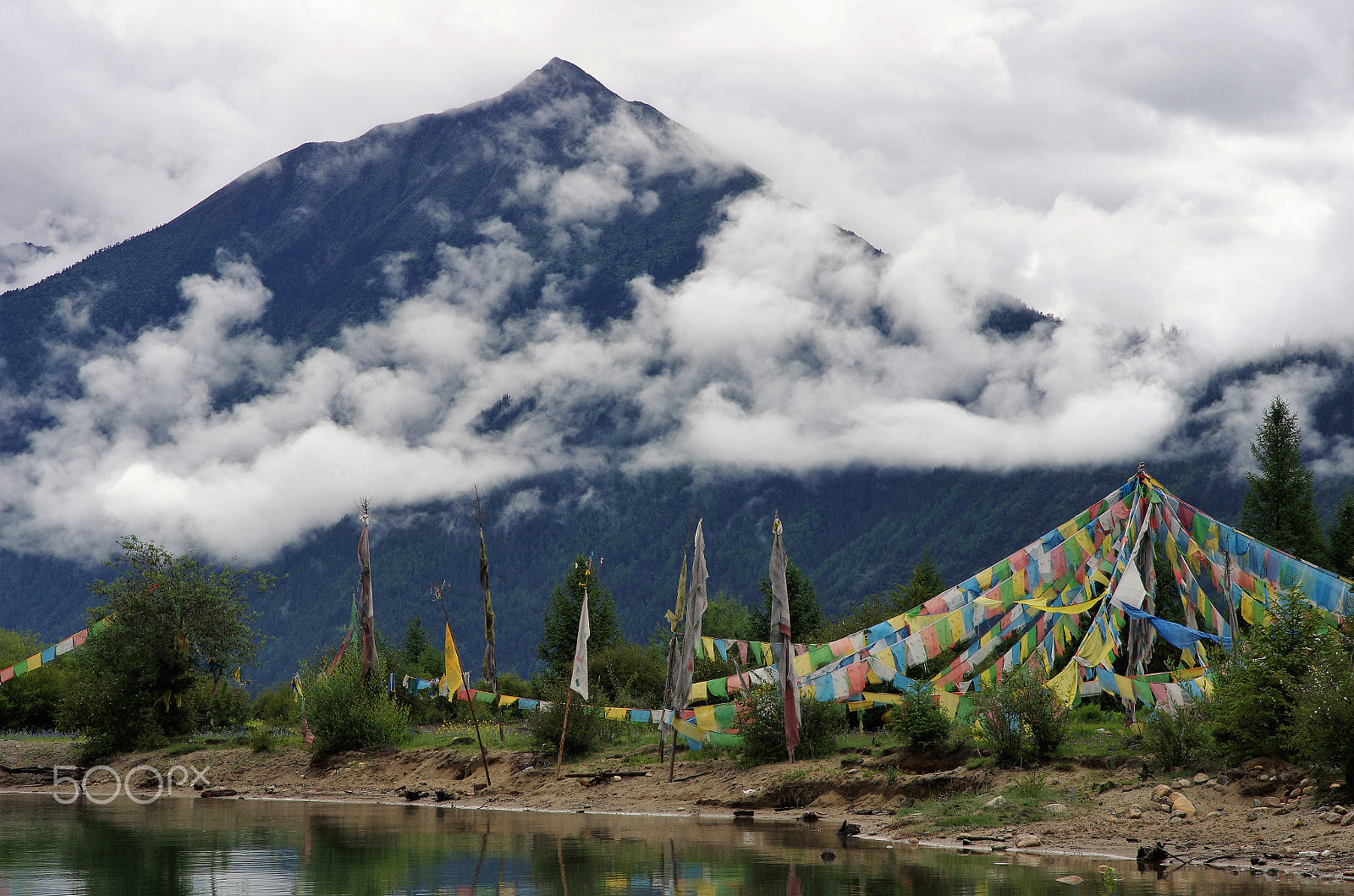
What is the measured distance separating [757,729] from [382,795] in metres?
12.6

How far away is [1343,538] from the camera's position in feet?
232

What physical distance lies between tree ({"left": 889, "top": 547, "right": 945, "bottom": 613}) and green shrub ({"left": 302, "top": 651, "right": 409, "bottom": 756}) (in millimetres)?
23471

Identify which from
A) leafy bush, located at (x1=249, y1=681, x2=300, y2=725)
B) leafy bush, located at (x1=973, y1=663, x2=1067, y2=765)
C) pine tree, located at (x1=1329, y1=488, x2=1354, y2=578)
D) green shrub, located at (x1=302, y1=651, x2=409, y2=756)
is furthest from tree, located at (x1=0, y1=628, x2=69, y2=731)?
pine tree, located at (x1=1329, y1=488, x2=1354, y2=578)

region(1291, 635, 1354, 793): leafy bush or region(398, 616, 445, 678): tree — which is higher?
region(398, 616, 445, 678): tree

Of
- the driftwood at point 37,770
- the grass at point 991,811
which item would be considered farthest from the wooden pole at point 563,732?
the driftwood at point 37,770

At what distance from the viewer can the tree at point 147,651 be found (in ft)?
164

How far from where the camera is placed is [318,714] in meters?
44.2

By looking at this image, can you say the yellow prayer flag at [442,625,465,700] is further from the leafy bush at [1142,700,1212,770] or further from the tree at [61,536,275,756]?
the leafy bush at [1142,700,1212,770]

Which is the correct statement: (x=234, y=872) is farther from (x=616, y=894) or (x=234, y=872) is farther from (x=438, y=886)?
(x=616, y=894)

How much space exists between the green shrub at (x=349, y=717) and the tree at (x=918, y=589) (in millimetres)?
23471

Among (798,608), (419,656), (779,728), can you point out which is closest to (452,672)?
(779,728)

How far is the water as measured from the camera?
65.8 ft

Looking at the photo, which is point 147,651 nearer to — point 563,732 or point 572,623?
point 563,732

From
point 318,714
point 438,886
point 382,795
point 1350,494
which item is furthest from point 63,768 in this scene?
point 1350,494
